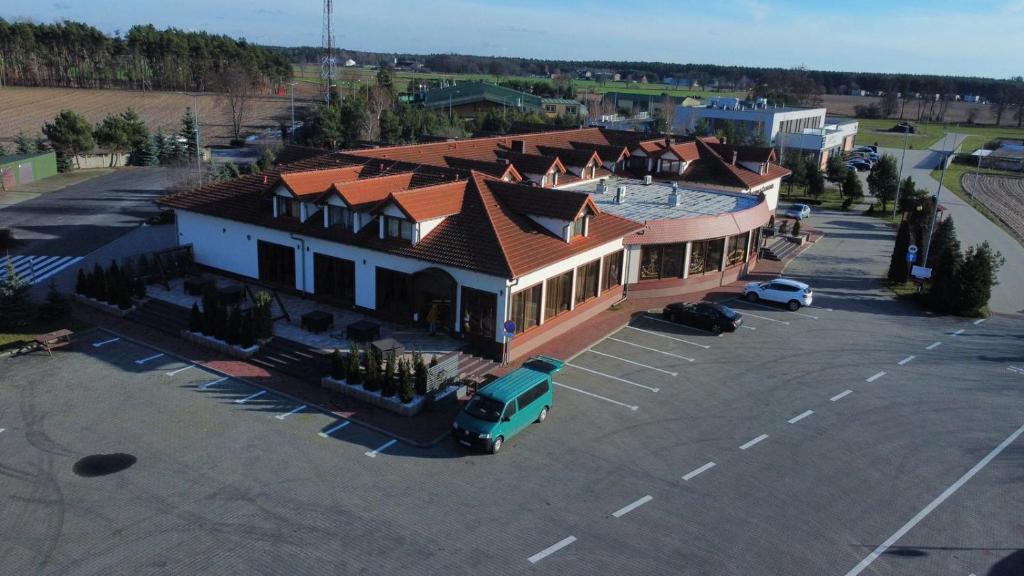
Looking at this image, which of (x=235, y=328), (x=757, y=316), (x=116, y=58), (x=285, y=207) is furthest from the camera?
(x=116, y=58)

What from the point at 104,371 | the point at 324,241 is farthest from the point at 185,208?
the point at 104,371

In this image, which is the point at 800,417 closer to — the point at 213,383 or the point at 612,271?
the point at 612,271

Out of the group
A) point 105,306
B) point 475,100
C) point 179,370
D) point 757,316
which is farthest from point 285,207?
point 475,100

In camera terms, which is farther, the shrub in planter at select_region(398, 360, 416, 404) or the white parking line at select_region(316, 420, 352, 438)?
the shrub in planter at select_region(398, 360, 416, 404)

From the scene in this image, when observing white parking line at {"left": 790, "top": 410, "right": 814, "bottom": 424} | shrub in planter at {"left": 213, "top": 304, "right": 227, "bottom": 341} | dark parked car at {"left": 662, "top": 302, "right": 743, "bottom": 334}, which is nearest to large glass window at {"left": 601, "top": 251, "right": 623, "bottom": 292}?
dark parked car at {"left": 662, "top": 302, "right": 743, "bottom": 334}

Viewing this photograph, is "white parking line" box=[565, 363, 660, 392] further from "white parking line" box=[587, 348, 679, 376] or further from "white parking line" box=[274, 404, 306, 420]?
"white parking line" box=[274, 404, 306, 420]

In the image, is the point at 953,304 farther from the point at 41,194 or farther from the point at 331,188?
the point at 41,194
